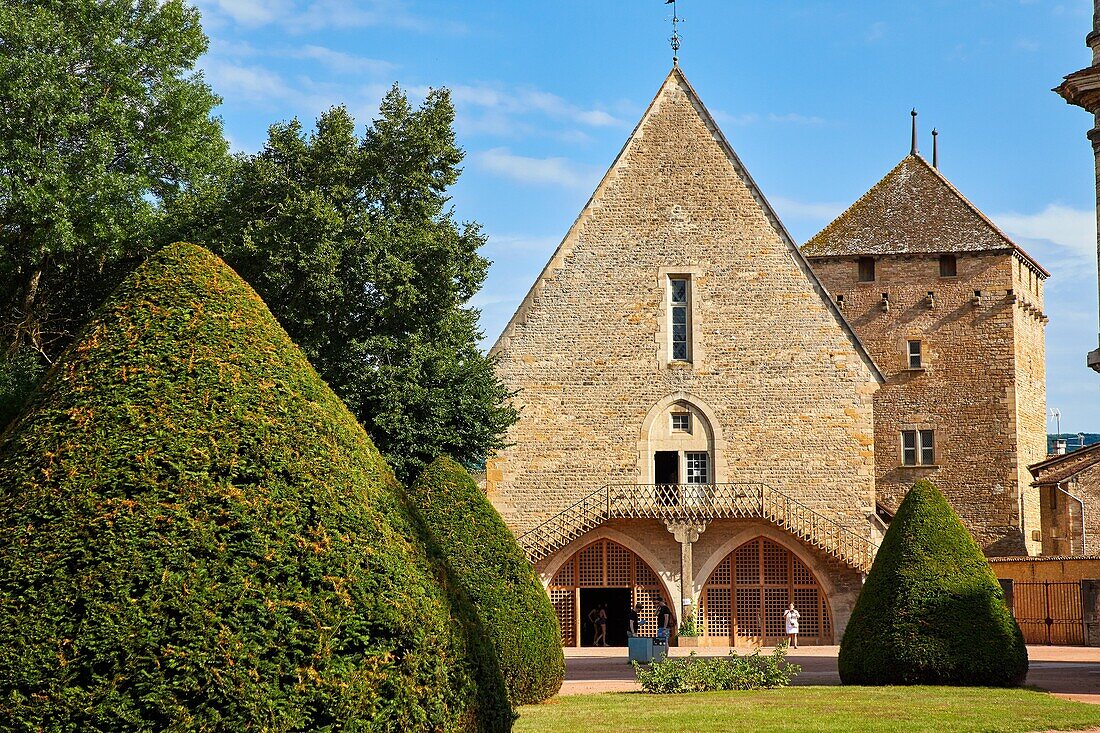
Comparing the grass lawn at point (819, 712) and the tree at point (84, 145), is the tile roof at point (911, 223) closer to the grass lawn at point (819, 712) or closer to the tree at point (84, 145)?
the tree at point (84, 145)

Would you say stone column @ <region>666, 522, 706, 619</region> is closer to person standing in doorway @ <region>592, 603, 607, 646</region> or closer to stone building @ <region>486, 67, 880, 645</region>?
stone building @ <region>486, 67, 880, 645</region>

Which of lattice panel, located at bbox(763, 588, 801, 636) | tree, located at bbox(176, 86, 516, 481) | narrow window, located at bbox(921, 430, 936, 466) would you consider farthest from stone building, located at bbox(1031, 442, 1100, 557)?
tree, located at bbox(176, 86, 516, 481)

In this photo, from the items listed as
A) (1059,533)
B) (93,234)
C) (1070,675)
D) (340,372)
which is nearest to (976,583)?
(1070,675)

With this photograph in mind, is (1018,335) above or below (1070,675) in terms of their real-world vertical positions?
above

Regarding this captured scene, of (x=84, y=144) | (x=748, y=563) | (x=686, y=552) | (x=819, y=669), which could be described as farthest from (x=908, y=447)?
(x=84, y=144)

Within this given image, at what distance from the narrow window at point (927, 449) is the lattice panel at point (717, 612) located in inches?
490

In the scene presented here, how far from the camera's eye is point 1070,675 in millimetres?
23125

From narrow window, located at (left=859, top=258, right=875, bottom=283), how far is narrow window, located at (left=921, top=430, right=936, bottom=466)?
17.9 ft

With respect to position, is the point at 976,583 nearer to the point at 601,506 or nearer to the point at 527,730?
the point at 527,730

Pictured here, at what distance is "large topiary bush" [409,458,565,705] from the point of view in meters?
16.1

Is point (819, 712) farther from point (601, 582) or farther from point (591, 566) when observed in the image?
point (591, 566)

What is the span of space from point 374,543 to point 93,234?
2382 centimetres

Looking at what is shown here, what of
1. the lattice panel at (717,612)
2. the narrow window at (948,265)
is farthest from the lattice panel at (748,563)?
the narrow window at (948,265)

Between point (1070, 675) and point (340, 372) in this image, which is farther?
point (340, 372)
